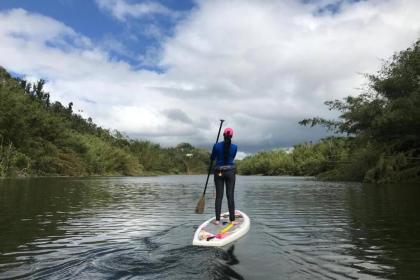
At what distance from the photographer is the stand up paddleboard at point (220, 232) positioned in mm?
10492

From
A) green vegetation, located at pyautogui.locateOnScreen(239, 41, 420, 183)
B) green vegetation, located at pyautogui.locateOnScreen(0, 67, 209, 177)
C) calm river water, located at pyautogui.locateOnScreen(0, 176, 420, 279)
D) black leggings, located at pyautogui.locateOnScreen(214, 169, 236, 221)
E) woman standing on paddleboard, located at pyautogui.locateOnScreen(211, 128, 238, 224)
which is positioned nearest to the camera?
calm river water, located at pyautogui.locateOnScreen(0, 176, 420, 279)

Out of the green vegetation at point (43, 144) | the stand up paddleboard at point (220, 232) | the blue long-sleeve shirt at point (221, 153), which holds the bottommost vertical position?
the stand up paddleboard at point (220, 232)

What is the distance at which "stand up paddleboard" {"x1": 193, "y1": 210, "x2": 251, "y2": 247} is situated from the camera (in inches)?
413

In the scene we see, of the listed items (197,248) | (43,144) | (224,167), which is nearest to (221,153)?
(224,167)

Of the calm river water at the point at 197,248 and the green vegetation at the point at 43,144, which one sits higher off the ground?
the green vegetation at the point at 43,144

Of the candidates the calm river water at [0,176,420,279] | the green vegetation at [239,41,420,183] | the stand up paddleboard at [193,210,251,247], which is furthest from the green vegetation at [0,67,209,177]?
the stand up paddleboard at [193,210,251,247]

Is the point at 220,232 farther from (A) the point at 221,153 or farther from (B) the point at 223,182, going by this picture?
(A) the point at 221,153

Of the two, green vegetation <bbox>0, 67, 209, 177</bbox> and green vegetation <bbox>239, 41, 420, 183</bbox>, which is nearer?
green vegetation <bbox>239, 41, 420, 183</bbox>

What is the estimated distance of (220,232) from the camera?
11359 mm

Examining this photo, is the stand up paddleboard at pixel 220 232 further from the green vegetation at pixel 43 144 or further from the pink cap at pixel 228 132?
the green vegetation at pixel 43 144

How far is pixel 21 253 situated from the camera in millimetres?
9711

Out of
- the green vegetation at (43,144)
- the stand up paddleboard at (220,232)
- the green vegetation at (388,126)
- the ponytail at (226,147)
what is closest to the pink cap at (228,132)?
the ponytail at (226,147)

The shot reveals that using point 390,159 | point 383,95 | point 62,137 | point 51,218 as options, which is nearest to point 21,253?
point 51,218

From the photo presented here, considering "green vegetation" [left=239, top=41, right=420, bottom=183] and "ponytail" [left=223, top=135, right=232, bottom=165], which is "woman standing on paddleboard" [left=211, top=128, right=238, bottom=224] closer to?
"ponytail" [left=223, top=135, right=232, bottom=165]
